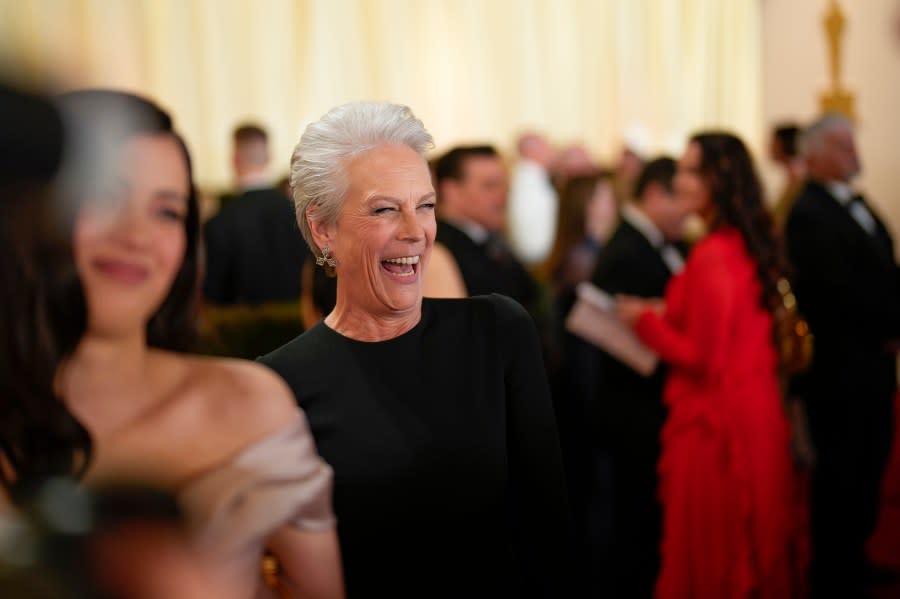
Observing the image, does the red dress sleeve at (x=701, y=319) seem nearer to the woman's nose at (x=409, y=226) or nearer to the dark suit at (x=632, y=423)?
the dark suit at (x=632, y=423)

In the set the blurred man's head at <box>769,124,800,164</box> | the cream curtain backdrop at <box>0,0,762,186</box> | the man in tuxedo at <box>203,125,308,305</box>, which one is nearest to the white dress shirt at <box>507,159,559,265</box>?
the cream curtain backdrop at <box>0,0,762,186</box>

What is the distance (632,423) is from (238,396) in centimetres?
219

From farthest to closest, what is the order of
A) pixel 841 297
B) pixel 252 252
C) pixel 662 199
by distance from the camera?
pixel 841 297, pixel 662 199, pixel 252 252

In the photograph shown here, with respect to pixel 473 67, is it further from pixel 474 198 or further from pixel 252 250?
pixel 474 198

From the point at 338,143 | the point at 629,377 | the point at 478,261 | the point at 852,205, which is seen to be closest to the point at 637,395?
the point at 629,377

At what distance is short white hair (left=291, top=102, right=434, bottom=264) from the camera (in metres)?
1.09

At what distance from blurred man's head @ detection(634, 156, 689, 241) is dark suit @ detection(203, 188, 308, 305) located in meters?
1.21

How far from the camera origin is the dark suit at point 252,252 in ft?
8.19

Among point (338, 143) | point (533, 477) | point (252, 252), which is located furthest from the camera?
point (252, 252)

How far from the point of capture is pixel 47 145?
791 mm

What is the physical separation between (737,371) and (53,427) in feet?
7.36

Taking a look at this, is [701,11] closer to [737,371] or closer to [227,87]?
[227,87]

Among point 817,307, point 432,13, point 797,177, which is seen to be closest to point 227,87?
point 432,13

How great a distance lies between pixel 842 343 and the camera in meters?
3.45
